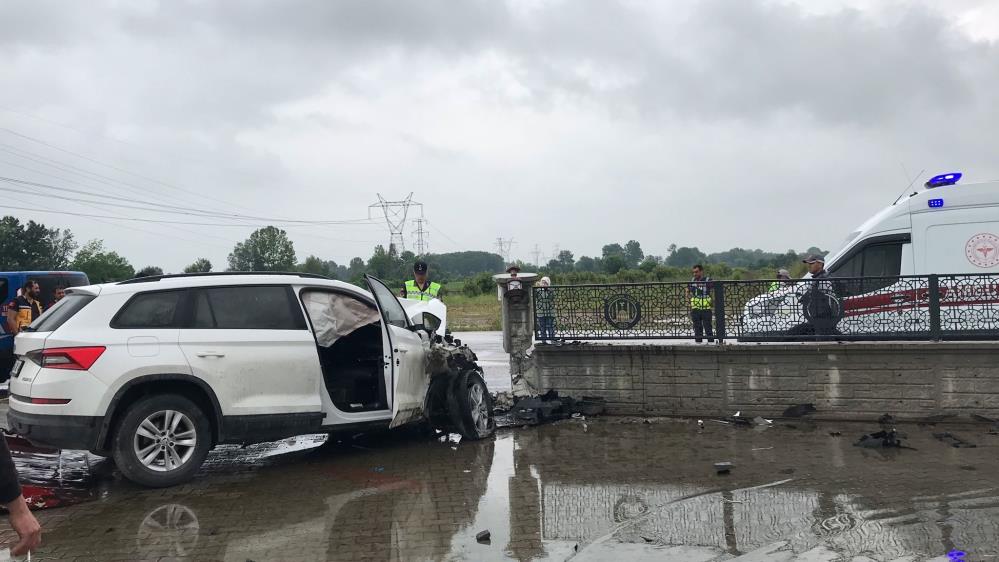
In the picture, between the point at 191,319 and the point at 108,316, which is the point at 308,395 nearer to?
the point at 191,319

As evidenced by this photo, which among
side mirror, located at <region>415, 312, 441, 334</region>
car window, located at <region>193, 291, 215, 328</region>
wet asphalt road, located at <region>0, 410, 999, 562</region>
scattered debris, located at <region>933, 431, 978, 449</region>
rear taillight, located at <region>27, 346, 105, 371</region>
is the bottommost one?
wet asphalt road, located at <region>0, 410, 999, 562</region>

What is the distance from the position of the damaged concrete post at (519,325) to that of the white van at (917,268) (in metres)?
2.91

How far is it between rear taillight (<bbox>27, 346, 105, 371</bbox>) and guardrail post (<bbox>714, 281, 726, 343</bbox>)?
703 centimetres

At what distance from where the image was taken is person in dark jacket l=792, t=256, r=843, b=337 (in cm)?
960

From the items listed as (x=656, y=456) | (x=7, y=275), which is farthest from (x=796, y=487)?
(x=7, y=275)

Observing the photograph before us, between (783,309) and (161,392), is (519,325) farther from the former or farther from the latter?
(161,392)

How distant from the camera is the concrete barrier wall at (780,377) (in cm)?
909

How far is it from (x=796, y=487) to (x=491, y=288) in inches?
2195

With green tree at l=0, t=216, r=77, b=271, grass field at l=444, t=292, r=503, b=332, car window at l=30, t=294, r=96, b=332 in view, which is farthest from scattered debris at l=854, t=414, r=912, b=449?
green tree at l=0, t=216, r=77, b=271

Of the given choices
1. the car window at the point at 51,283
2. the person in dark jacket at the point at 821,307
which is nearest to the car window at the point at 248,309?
the person in dark jacket at the point at 821,307

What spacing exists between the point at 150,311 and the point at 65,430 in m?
1.15

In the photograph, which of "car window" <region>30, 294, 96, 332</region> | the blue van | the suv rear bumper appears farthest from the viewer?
the blue van

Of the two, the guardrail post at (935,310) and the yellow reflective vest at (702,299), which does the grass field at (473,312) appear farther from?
the guardrail post at (935,310)

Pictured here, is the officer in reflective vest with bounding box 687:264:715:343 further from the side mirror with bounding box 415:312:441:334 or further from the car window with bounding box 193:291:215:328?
the car window with bounding box 193:291:215:328
